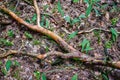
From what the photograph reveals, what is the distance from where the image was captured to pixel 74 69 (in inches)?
153

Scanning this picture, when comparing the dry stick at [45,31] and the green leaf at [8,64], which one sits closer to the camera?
the green leaf at [8,64]

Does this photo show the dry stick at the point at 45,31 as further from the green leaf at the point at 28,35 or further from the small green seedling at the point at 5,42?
the small green seedling at the point at 5,42

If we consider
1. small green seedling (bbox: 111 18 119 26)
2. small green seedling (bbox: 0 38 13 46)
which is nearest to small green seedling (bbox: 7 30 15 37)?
small green seedling (bbox: 0 38 13 46)

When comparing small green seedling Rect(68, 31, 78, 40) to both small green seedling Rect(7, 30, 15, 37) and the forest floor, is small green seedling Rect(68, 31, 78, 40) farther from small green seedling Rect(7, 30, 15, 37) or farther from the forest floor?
small green seedling Rect(7, 30, 15, 37)

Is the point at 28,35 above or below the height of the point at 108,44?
above

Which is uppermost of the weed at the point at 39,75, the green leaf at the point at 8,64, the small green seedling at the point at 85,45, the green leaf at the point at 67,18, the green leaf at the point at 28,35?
the green leaf at the point at 67,18

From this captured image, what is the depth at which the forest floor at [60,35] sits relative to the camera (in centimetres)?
382

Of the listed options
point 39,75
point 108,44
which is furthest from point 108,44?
point 39,75

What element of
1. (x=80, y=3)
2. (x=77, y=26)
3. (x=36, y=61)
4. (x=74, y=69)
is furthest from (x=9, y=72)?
(x=80, y=3)

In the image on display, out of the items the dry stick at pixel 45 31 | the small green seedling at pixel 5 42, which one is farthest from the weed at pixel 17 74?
the dry stick at pixel 45 31

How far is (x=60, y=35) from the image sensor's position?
14.0 ft

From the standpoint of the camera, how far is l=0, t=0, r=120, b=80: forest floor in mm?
3822

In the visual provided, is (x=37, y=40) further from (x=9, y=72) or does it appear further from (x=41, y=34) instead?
(x=9, y=72)

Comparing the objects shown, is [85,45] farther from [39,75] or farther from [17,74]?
[17,74]
